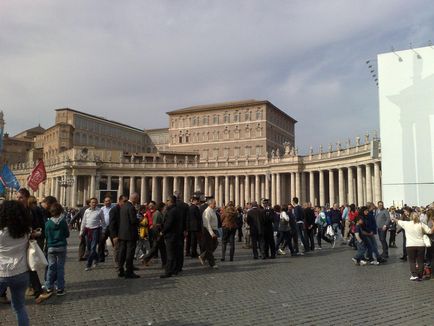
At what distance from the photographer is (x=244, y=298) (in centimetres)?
828

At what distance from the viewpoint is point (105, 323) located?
6.43m

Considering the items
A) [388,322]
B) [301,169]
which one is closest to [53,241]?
[388,322]

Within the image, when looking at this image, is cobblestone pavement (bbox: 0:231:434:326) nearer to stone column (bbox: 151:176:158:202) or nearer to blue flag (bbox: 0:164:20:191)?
blue flag (bbox: 0:164:20:191)

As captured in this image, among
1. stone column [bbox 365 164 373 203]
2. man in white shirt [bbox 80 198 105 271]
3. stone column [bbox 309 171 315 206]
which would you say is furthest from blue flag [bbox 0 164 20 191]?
stone column [bbox 309 171 315 206]

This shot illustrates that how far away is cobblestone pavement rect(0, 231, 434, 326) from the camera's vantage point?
672 cm

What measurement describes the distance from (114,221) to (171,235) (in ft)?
5.29

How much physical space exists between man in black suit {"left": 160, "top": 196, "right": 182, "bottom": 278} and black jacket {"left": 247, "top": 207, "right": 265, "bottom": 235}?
14.1ft

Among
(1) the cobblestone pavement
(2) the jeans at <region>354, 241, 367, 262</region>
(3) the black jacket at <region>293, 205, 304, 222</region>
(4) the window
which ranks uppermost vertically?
(4) the window

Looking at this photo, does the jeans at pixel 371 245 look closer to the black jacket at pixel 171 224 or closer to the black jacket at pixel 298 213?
the black jacket at pixel 298 213

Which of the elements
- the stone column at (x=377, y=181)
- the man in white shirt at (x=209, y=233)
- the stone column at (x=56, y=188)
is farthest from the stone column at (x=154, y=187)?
the man in white shirt at (x=209, y=233)

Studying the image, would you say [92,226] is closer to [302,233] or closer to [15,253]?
[15,253]

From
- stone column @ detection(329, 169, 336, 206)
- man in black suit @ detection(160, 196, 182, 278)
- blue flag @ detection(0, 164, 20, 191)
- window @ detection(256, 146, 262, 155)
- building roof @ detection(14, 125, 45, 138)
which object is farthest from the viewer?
building roof @ detection(14, 125, 45, 138)

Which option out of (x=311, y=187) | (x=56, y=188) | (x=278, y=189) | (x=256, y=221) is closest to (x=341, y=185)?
(x=311, y=187)

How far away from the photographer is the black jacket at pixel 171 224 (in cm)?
1130
